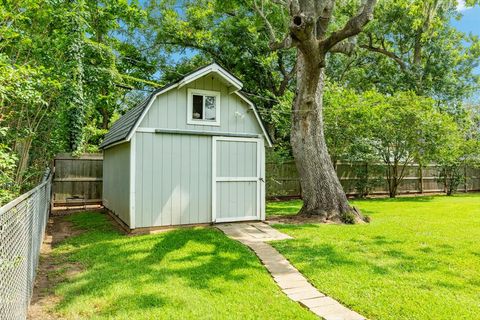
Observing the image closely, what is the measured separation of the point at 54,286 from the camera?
4.47m

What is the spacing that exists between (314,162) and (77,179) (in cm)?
819

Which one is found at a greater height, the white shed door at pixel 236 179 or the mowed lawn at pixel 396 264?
the white shed door at pixel 236 179

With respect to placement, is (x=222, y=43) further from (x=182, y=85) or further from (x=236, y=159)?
(x=236, y=159)

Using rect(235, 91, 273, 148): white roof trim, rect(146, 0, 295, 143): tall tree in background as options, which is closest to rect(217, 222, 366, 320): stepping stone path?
rect(235, 91, 273, 148): white roof trim

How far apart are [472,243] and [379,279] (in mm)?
3139

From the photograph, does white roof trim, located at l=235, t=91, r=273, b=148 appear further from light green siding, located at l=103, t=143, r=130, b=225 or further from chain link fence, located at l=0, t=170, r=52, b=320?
chain link fence, located at l=0, t=170, r=52, b=320

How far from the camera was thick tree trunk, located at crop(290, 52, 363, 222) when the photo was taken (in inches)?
337

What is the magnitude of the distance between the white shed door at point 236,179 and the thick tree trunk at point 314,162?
49.3 inches

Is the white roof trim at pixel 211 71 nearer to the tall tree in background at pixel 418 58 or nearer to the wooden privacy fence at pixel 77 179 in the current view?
the wooden privacy fence at pixel 77 179

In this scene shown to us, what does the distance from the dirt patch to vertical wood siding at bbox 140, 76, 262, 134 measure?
311 cm

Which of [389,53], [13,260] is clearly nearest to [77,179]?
[13,260]

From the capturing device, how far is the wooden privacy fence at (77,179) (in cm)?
1138

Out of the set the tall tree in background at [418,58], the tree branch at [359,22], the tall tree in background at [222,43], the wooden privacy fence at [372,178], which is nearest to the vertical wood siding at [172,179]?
the tree branch at [359,22]

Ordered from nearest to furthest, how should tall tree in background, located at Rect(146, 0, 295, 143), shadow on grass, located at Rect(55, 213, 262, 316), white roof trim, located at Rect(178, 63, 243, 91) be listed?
shadow on grass, located at Rect(55, 213, 262, 316) → white roof trim, located at Rect(178, 63, 243, 91) → tall tree in background, located at Rect(146, 0, 295, 143)
